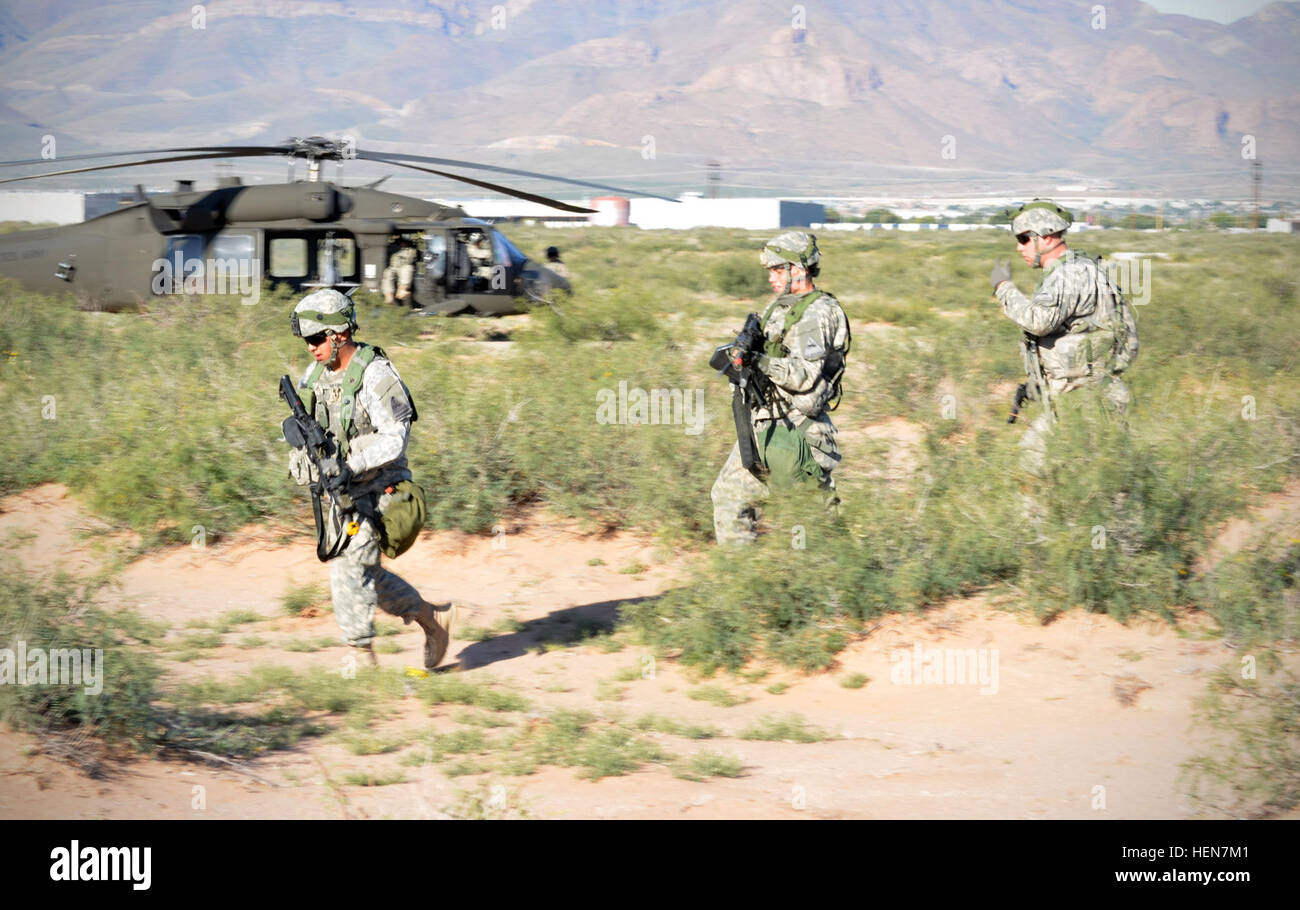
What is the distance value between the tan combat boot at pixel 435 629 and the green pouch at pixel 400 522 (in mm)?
394

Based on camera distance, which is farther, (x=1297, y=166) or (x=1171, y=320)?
(x=1297, y=166)

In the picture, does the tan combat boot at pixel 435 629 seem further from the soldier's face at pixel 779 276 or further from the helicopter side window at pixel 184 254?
the helicopter side window at pixel 184 254

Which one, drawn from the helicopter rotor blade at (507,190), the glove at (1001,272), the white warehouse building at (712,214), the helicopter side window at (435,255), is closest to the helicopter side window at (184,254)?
the helicopter side window at (435,255)

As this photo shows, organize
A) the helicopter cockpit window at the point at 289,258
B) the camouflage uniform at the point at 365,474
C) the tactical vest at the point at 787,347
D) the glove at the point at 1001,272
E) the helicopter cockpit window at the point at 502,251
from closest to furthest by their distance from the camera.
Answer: the camouflage uniform at the point at 365,474, the tactical vest at the point at 787,347, the glove at the point at 1001,272, the helicopter cockpit window at the point at 289,258, the helicopter cockpit window at the point at 502,251

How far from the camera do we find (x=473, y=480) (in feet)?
26.7

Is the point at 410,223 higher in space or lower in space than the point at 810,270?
higher

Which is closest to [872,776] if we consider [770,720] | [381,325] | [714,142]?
[770,720]

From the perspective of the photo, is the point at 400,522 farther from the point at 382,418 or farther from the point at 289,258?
the point at 289,258

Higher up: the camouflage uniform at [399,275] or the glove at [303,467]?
the camouflage uniform at [399,275]

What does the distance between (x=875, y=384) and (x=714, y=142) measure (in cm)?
18218

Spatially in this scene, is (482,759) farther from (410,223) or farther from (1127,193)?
(1127,193)

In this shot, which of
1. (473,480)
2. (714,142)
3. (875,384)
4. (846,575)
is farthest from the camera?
(714,142)

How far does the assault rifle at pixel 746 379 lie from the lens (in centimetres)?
606

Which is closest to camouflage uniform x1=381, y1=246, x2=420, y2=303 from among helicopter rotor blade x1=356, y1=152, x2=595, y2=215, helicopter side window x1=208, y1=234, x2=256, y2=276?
helicopter side window x1=208, y1=234, x2=256, y2=276
